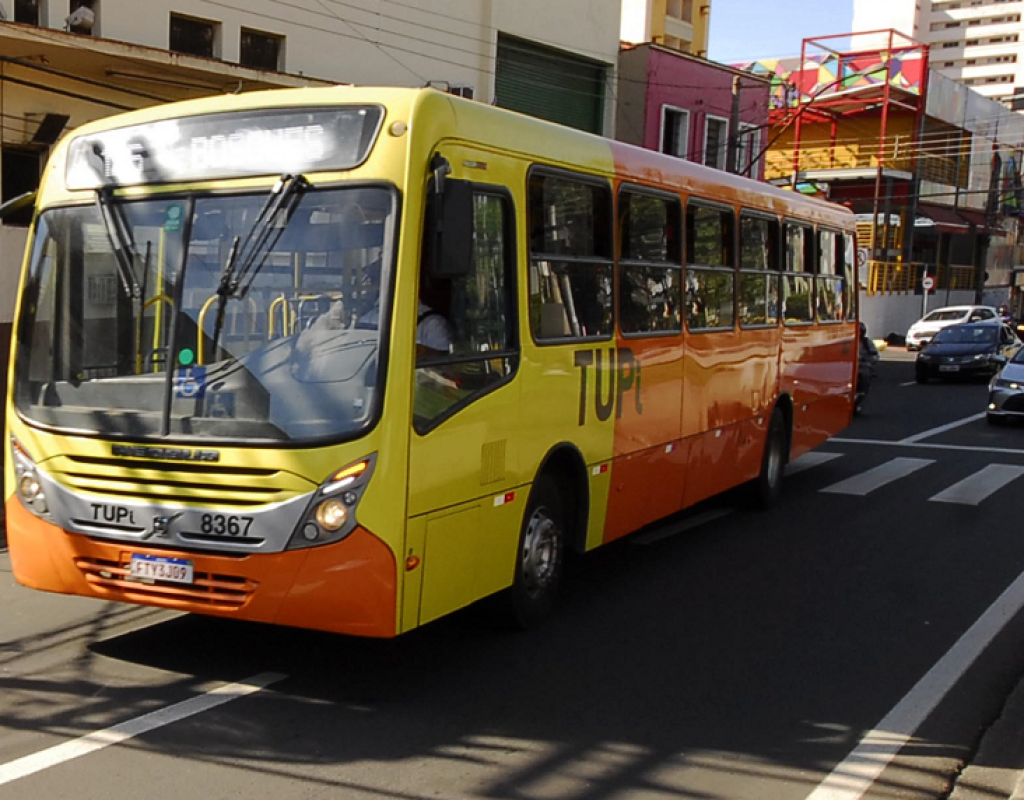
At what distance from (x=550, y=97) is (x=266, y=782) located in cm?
2333

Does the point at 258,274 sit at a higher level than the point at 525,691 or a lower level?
higher

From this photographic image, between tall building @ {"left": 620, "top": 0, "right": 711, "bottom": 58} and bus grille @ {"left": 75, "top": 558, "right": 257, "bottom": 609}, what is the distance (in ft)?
156

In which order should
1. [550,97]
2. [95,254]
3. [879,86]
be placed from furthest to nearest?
[879,86] < [550,97] < [95,254]

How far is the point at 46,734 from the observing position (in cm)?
519

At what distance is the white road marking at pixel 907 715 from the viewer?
16.5 feet

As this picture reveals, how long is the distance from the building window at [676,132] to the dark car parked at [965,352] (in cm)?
805

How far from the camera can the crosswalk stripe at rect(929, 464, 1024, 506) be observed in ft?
39.8

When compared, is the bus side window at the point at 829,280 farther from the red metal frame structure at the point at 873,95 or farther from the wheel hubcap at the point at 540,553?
the red metal frame structure at the point at 873,95

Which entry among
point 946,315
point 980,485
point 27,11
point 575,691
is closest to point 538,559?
point 575,691

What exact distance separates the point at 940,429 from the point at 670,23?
37482 millimetres

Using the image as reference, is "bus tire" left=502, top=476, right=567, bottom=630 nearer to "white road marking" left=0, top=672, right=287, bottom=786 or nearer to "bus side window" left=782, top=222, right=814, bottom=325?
"white road marking" left=0, top=672, right=287, bottom=786

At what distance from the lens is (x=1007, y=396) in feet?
61.8

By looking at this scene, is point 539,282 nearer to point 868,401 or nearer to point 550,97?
point 868,401

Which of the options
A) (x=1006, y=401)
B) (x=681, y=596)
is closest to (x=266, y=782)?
(x=681, y=596)
